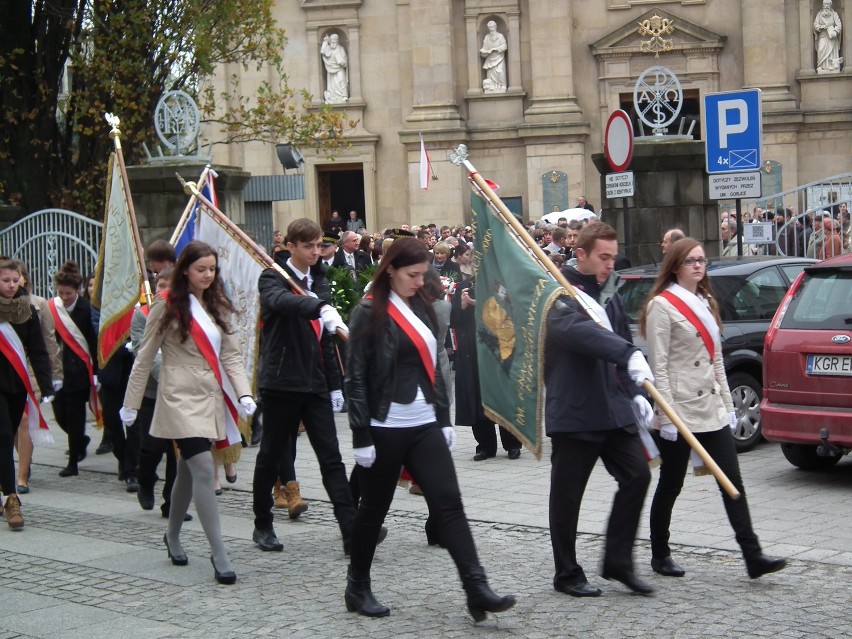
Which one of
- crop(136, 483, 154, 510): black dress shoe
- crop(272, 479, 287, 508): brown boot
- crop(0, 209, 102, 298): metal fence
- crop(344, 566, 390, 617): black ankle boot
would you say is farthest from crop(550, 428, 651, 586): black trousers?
crop(0, 209, 102, 298): metal fence

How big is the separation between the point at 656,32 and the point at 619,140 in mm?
19739

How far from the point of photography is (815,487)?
9789 millimetres

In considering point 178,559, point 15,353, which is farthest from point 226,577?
point 15,353

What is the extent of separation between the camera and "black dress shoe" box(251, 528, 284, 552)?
8.28 metres

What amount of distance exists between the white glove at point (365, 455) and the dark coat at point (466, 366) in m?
5.29

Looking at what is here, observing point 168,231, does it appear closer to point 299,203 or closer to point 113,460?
point 113,460

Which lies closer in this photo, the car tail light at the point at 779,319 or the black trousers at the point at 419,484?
the black trousers at the point at 419,484

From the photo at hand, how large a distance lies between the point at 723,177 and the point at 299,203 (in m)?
22.7

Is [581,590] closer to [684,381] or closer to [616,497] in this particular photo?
[616,497]

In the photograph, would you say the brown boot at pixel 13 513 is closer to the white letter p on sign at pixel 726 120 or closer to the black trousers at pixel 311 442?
the black trousers at pixel 311 442

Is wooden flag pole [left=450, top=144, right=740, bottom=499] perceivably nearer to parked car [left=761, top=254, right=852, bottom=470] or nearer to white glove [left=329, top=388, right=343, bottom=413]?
white glove [left=329, top=388, right=343, bottom=413]

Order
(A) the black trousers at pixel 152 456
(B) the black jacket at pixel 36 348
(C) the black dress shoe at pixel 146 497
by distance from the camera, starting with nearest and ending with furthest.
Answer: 1. (A) the black trousers at pixel 152 456
2. (C) the black dress shoe at pixel 146 497
3. (B) the black jacket at pixel 36 348

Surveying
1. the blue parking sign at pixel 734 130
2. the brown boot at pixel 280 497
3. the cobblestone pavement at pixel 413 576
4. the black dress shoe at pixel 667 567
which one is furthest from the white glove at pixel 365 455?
the blue parking sign at pixel 734 130

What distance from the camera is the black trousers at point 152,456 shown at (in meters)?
9.57
